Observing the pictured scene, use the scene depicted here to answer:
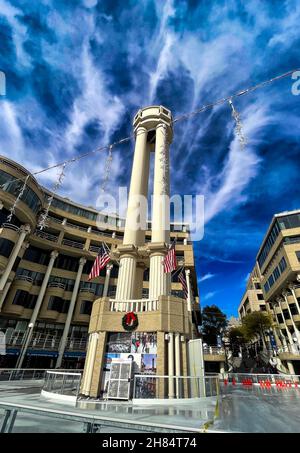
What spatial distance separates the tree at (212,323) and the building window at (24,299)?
32.8 meters

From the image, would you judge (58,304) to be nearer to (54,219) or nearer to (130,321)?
(54,219)

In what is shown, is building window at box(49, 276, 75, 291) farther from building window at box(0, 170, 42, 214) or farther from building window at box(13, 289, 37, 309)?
building window at box(0, 170, 42, 214)

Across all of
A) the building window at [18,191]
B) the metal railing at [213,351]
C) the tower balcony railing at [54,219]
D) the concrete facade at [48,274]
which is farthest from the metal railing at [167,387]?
the tower balcony railing at [54,219]

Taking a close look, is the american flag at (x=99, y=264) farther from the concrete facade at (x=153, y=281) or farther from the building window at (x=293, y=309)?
the building window at (x=293, y=309)

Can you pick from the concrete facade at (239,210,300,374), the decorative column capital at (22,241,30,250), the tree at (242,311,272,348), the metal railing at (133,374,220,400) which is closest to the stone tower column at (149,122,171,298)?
the metal railing at (133,374,220,400)

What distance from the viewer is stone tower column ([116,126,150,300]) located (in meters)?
17.0

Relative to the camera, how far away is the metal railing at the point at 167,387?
36.0 feet

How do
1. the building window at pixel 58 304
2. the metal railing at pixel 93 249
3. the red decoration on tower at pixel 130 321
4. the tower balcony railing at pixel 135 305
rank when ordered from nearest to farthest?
the red decoration on tower at pixel 130 321 < the tower balcony railing at pixel 135 305 < the building window at pixel 58 304 < the metal railing at pixel 93 249

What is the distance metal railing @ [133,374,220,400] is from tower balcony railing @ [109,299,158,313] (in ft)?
12.1
